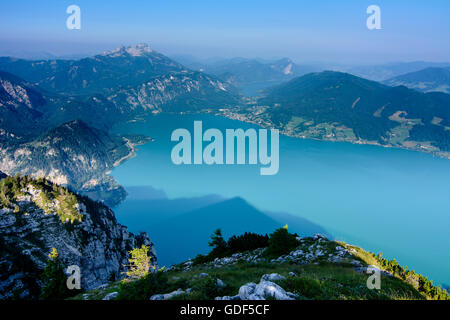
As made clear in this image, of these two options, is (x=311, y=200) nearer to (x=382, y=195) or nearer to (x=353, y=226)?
(x=353, y=226)

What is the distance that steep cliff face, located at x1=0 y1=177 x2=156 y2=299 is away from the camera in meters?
45.7

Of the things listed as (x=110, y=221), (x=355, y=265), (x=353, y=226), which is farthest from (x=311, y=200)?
(x=355, y=265)

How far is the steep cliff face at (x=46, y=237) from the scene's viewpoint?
150ft

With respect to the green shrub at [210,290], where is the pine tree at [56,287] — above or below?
below

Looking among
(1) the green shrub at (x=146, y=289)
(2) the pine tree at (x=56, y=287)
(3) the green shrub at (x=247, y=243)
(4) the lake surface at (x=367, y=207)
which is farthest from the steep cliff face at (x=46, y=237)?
(4) the lake surface at (x=367, y=207)

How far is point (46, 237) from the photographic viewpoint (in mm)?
57781

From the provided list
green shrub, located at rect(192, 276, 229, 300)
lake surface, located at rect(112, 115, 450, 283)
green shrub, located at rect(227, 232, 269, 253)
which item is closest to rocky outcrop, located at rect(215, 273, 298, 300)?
green shrub, located at rect(192, 276, 229, 300)

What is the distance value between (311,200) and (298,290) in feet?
548

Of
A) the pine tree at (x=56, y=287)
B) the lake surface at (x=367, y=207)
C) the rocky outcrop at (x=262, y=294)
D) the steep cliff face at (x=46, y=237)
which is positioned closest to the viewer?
the rocky outcrop at (x=262, y=294)

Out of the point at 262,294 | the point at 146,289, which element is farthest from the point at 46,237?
the point at 262,294

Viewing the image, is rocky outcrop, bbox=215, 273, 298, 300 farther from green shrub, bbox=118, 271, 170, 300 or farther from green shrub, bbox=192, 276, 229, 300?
green shrub, bbox=118, 271, 170, 300

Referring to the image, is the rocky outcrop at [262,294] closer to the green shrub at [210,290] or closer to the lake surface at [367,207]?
the green shrub at [210,290]

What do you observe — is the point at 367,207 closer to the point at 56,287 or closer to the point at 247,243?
the point at 247,243
